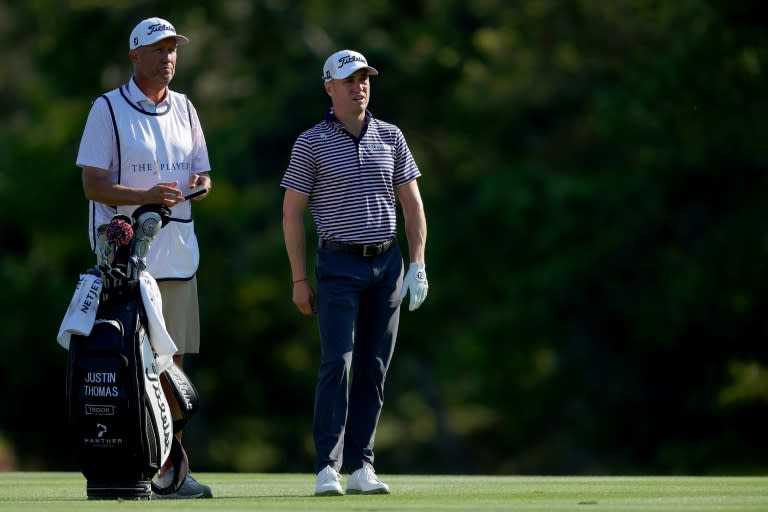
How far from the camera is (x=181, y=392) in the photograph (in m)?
8.59

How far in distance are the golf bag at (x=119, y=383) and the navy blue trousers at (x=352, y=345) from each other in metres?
0.79

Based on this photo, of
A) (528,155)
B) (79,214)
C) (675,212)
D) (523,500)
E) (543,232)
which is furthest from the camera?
(79,214)

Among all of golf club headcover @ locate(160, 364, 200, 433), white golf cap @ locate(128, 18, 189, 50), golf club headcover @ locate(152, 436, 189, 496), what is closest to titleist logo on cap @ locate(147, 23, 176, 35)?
white golf cap @ locate(128, 18, 189, 50)

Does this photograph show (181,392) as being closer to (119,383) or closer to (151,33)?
(119,383)

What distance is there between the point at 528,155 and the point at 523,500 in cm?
2356

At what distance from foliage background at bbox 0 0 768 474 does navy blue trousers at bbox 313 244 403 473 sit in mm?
16770

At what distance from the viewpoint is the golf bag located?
26.9ft

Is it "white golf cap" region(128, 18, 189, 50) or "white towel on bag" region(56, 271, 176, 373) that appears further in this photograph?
"white golf cap" region(128, 18, 189, 50)

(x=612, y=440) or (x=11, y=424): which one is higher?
(x=612, y=440)

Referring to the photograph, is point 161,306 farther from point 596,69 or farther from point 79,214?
point 79,214

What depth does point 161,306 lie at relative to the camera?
8461 millimetres

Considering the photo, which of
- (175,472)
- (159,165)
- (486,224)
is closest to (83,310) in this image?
(159,165)

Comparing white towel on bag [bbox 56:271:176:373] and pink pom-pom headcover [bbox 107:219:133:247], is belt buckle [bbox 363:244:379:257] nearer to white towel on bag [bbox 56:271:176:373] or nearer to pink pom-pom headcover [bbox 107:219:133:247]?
white towel on bag [bbox 56:271:176:373]

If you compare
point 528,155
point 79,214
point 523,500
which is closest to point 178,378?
point 523,500
